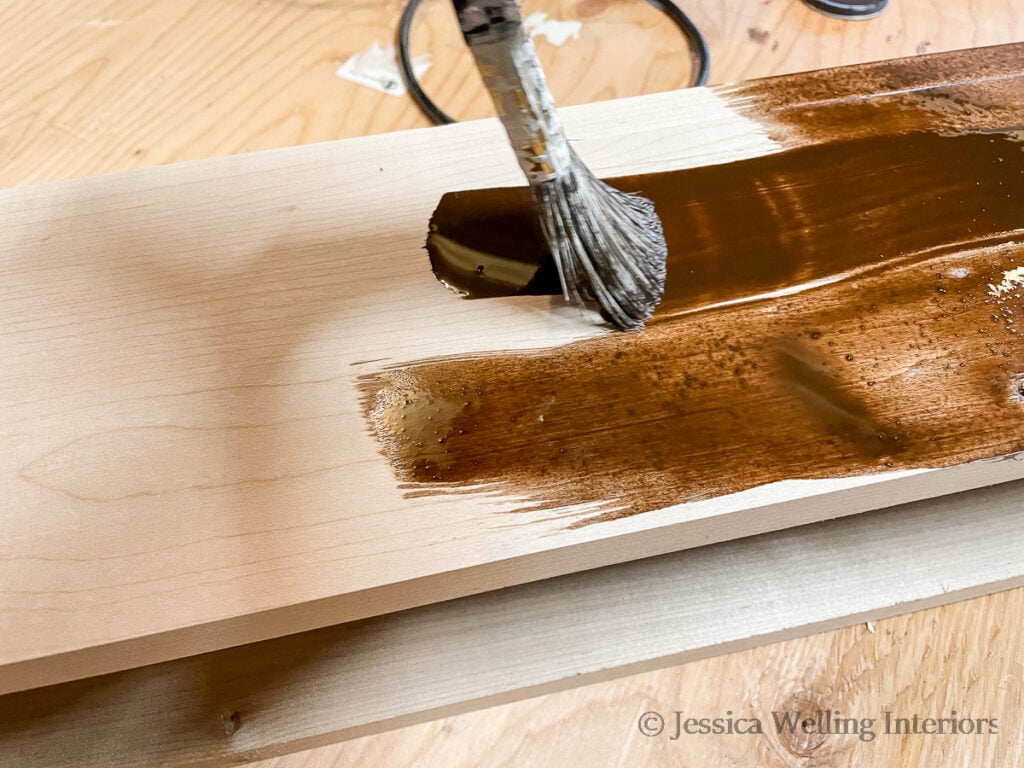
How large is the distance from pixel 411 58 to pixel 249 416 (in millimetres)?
779

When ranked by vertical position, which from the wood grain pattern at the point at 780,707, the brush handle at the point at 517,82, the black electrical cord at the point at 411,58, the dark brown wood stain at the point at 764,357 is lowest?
the wood grain pattern at the point at 780,707

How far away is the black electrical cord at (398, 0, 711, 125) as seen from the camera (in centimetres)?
120

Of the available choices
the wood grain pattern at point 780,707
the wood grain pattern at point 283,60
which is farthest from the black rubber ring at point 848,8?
the wood grain pattern at point 780,707

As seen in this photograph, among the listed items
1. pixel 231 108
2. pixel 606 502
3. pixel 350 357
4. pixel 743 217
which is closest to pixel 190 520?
pixel 350 357

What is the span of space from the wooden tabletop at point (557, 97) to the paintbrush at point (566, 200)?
0.44 m

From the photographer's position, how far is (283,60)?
125cm

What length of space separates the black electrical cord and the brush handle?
52cm

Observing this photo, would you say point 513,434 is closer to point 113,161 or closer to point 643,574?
point 643,574

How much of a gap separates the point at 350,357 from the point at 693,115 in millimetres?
532

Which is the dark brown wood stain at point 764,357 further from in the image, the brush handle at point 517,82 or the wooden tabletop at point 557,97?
the wooden tabletop at point 557,97

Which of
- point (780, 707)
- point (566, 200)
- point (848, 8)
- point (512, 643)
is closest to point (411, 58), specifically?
point (566, 200)

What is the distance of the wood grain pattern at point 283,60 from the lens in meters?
1.17

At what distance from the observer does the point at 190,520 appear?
0.67m

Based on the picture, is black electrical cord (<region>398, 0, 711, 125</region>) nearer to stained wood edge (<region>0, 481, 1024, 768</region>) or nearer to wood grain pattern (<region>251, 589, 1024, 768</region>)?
stained wood edge (<region>0, 481, 1024, 768</region>)
